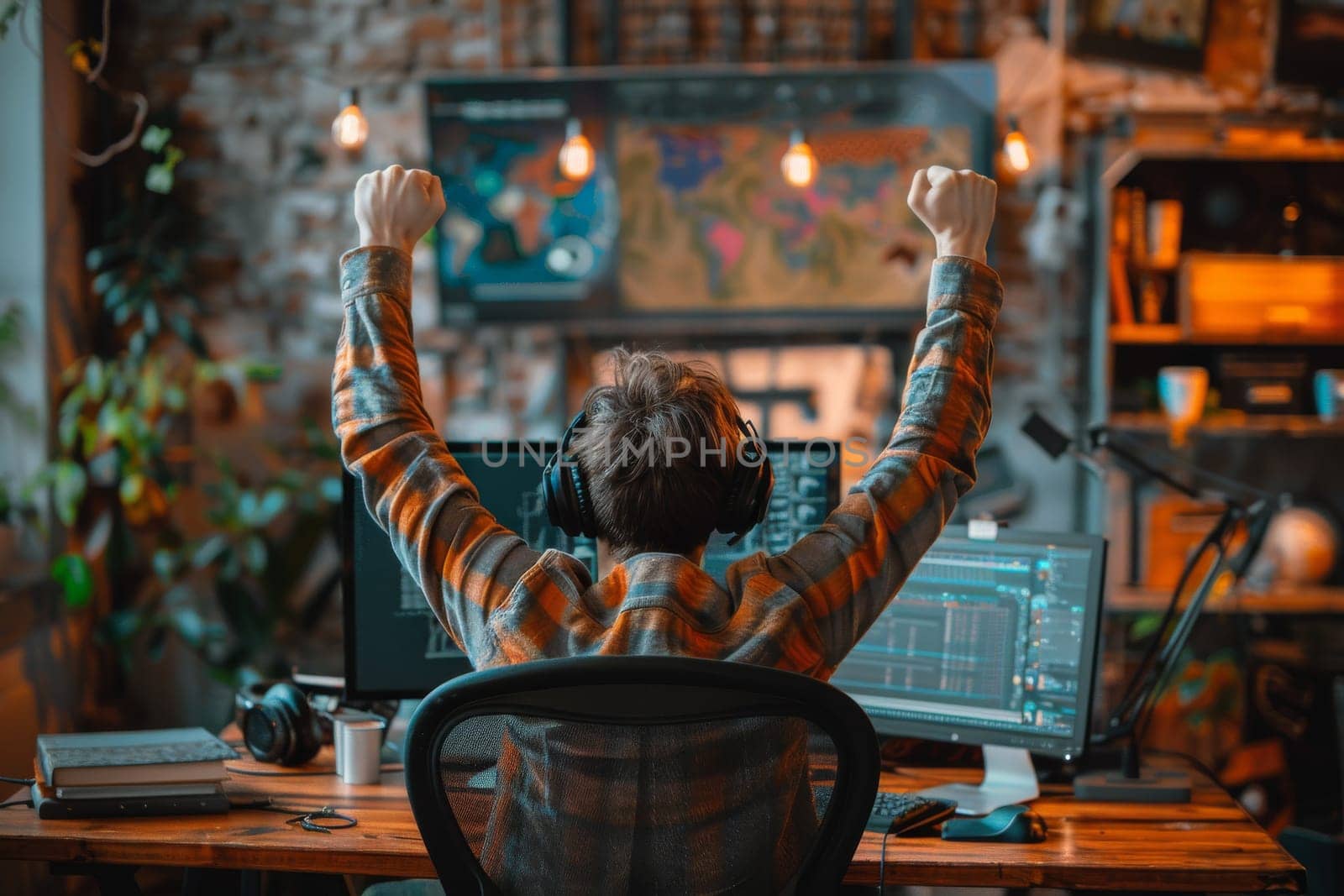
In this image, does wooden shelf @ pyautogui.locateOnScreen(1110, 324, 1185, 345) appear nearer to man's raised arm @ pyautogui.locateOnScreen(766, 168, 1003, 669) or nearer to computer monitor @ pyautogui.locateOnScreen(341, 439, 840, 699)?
computer monitor @ pyautogui.locateOnScreen(341, 439, 840, 699)

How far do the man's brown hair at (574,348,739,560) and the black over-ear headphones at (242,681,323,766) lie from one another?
3.18ft

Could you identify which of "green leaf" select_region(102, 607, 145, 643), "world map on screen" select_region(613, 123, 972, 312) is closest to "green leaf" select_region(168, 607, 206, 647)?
"green leaf" select_region(102, 607, 145, 643)

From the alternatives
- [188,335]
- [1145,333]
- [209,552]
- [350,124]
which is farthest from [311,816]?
[1145,333]

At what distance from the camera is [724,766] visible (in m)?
1.14

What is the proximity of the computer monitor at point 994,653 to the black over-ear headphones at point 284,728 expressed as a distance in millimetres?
857

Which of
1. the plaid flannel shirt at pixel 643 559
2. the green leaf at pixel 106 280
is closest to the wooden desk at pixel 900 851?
the plaid flannel shirt at pixel 643 559

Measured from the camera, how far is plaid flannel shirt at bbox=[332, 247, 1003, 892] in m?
1.19

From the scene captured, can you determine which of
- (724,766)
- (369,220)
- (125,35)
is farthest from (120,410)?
(724,766)

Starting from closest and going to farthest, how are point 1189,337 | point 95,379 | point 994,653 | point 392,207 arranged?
point 392,207 < point 994,653 < point 95,379 < point 1189,337

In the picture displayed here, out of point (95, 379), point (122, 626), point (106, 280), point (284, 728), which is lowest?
point (122, 626)

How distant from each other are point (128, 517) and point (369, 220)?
286 centimetres

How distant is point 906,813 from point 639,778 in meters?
0.81

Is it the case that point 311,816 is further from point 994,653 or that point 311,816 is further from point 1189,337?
point 1189,337

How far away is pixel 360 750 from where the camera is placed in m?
2.00
